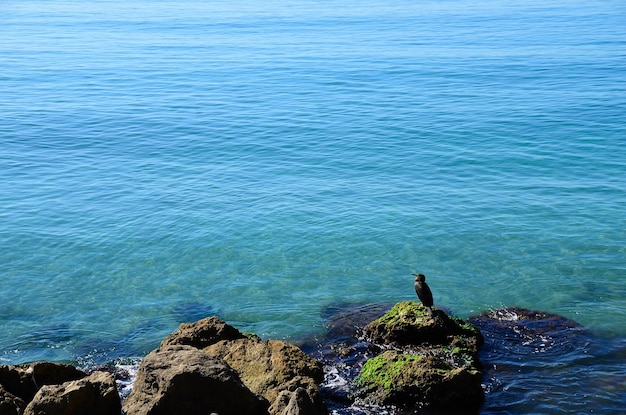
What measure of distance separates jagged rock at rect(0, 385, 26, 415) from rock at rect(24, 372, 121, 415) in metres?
0.34

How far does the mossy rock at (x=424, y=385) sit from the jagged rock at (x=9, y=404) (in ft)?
18.7

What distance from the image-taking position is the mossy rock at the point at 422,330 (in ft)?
52.6

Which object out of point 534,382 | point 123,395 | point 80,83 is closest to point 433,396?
point 534,382

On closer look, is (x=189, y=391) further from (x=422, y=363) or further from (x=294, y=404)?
(x=422, y=363)

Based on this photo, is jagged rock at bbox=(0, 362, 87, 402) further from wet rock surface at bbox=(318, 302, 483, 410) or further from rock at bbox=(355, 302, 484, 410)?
rock at bbox=(355, 302, 484, 410)

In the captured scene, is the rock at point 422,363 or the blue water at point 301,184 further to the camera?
the blue water at point 301,184

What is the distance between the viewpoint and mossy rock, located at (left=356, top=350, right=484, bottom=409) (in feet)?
45.4

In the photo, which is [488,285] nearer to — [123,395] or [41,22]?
[123,395]

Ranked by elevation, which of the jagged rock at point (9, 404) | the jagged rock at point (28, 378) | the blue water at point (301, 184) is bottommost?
the blue water at point (301, 184)

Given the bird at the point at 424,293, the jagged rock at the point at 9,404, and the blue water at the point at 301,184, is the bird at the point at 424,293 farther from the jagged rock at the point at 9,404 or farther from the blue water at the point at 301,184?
the jagged rock at the point at 9,404

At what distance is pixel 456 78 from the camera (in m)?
46.8

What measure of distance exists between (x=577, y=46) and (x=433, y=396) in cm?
4623

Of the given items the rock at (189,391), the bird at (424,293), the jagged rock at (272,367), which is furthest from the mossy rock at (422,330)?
the rock at (189,391)

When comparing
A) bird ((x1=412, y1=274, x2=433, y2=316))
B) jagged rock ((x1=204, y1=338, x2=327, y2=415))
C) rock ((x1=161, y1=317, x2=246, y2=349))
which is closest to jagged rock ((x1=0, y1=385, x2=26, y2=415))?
rock ((x1=161, y1=317, x2=246, y2=349))
